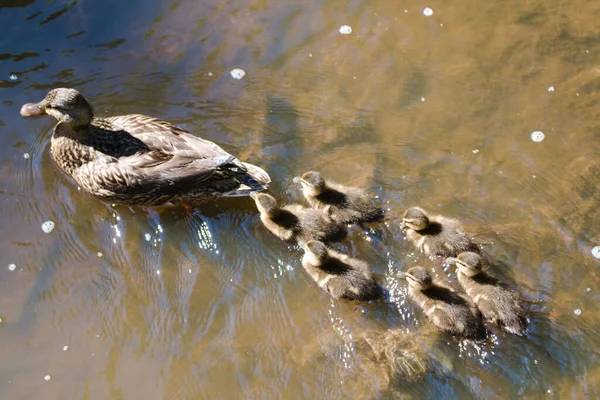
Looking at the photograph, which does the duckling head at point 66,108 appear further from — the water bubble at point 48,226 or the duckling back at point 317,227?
the duckling back at point 317,227

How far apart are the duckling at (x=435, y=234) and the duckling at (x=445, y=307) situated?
244 mm

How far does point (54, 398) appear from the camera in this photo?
11.3 feet

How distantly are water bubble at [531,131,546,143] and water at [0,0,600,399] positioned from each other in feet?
0.11

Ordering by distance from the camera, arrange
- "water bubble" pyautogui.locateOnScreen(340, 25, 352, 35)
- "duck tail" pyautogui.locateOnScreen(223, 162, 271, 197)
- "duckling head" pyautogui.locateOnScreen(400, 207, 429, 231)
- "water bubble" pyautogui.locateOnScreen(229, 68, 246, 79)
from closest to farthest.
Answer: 1. "duckling head" pyautogui.locateOnScreen(400, 207, 429, 231)
2. "duck tail" pyautogui.locateOnScreen(223, 162, 271, 197)
3. "water bubble" pyautogui.locateOnScreen(229, 68, 246, 79)
4. "water bubble" pyautogui.locateOnScreen(340, 25, 352, 35)

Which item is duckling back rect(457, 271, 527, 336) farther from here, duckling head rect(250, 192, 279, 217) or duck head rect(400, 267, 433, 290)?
duckling head rect(250, 192, 279, 217)

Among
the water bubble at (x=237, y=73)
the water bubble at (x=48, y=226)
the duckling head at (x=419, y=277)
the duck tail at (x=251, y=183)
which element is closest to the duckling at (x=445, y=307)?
the duckling head at (x=419, y=277)

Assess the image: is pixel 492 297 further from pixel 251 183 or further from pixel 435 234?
pixel 251 183

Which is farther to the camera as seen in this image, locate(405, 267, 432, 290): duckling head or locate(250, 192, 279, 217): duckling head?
locate(250, 192, 279, 217): duckling head

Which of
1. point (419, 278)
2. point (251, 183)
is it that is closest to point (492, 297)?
point (419, 278)

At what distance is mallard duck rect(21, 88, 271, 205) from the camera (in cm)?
379

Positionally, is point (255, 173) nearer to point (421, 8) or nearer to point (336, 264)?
point (336, 264)

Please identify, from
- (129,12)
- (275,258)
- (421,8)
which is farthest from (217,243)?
(421,8)

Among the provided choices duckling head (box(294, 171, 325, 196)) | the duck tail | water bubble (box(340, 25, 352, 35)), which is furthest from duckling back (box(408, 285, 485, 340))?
water bubble (box(340, 25, 352, 35))

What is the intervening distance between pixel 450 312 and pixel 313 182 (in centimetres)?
118
